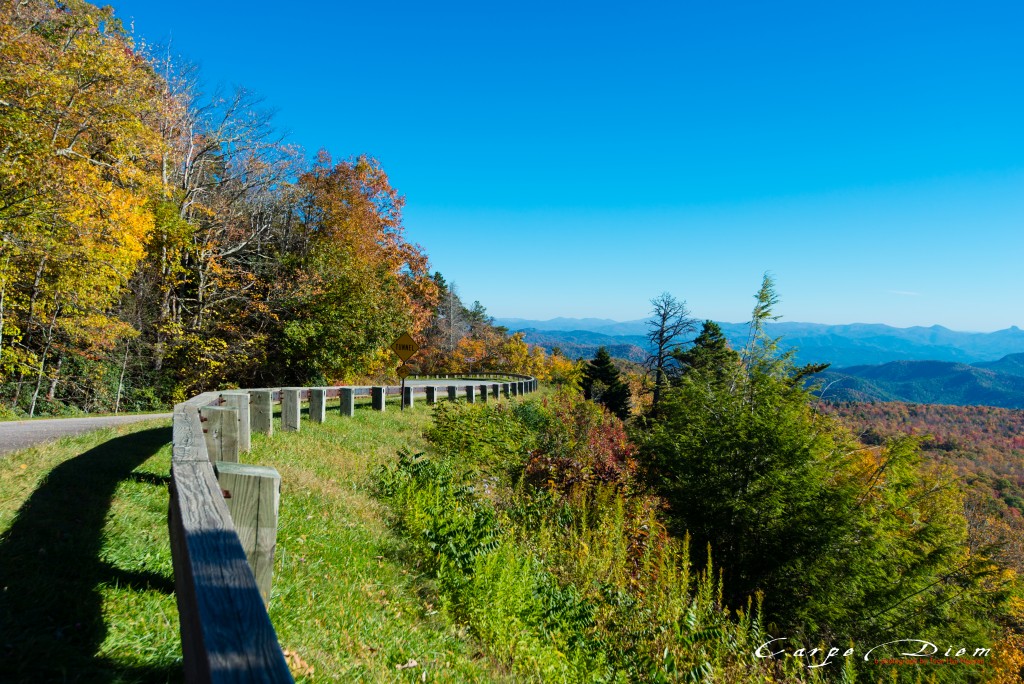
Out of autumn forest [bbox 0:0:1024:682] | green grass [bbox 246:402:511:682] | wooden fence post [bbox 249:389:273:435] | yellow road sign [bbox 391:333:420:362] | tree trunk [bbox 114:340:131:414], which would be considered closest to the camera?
green grass [bbox 246:402:511:682]

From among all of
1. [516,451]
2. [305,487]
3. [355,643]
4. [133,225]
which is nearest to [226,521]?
[355,643]

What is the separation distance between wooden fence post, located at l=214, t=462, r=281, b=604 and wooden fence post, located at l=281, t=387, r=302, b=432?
21.4 ft

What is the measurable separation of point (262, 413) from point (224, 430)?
3.14 m

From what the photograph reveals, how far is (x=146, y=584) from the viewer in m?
3.10

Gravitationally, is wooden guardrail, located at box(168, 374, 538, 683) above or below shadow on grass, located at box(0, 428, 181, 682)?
above

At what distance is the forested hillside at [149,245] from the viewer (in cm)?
1244

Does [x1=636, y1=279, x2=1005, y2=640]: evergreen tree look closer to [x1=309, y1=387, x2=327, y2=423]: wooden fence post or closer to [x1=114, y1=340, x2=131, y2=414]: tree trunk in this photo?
[x1=309, y1=387, x2=327, y2=423]: wooden fence post

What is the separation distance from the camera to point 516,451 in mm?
10719

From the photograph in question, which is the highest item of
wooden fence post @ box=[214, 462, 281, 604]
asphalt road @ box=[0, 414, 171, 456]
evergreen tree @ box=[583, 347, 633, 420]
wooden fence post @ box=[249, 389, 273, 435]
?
wooden fence post @ box=[214, 462, 281, 604]

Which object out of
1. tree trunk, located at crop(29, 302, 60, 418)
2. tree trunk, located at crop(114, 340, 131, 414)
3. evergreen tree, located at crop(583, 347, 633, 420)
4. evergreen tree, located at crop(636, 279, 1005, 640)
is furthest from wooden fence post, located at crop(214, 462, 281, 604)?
evergreen tree, located at crop(583, 347, 633, 420)

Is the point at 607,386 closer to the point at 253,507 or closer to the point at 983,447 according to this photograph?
the point at 253,507

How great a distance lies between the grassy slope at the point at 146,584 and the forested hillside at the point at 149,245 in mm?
10254

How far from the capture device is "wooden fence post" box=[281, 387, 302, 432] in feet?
28.4

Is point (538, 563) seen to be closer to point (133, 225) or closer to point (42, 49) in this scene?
point (133, 225)
